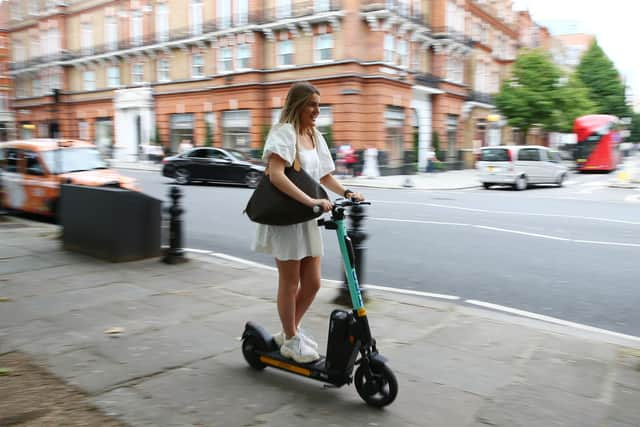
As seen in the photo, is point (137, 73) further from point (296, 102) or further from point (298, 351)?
point (298, 351)

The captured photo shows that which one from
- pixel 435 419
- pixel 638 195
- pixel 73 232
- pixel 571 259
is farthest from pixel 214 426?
pixel 638 195

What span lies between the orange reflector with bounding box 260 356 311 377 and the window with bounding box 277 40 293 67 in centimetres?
2751

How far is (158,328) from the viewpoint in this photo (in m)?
4.55

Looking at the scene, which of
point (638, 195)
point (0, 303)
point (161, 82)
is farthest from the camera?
point (161, 82)

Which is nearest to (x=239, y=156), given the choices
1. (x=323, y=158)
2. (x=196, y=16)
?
(x=323, y=158)

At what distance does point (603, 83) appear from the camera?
6009 centimetres

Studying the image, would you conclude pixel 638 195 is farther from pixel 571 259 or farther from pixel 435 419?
pixel 435 419

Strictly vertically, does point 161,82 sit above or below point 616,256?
above

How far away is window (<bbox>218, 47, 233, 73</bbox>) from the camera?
3183 cm

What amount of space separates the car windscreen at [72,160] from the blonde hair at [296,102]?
8.93 m

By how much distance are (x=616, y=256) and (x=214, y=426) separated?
716 cm

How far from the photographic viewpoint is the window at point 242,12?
30962 millimetres

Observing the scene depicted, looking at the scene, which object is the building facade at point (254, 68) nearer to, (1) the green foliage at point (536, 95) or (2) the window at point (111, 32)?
(2) the window at point (111, 32)

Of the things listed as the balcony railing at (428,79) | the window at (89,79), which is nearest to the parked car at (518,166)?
the balcony railing at (428,79)
